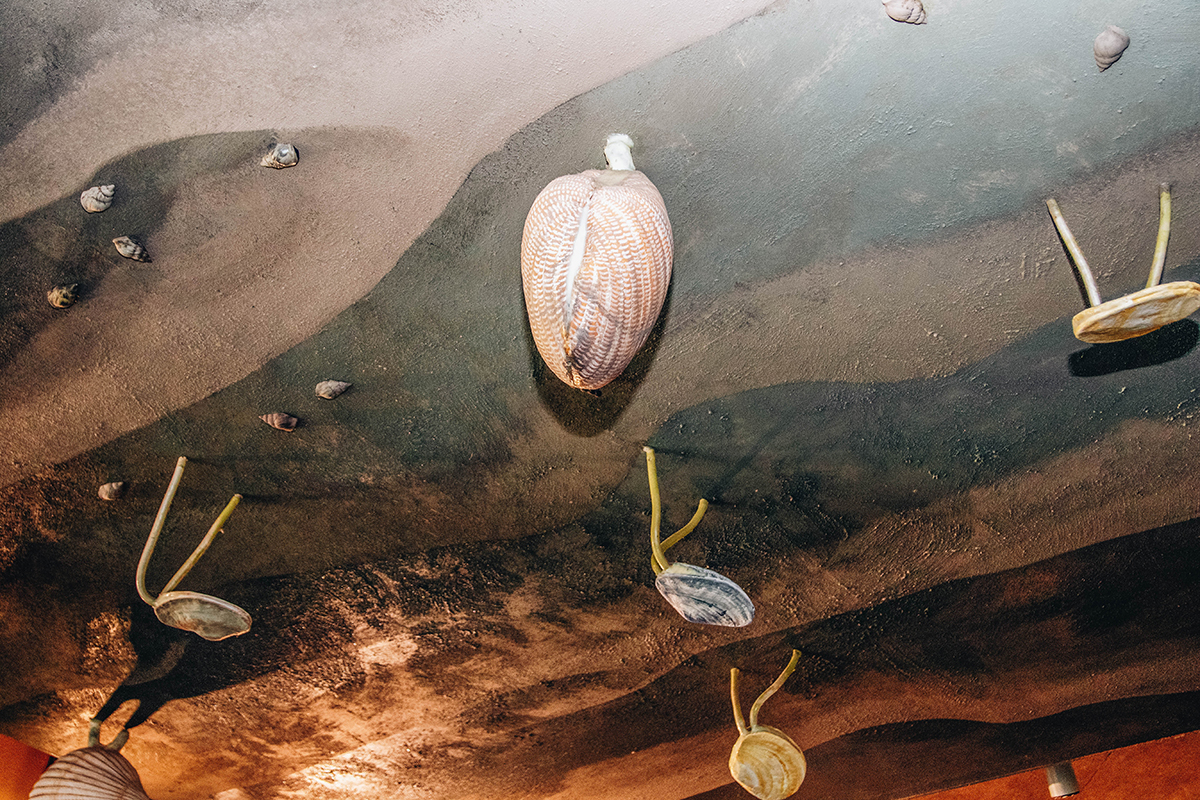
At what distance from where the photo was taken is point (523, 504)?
4.64 ft

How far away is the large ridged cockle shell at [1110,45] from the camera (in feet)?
3.80

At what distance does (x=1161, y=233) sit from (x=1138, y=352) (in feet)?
0.80

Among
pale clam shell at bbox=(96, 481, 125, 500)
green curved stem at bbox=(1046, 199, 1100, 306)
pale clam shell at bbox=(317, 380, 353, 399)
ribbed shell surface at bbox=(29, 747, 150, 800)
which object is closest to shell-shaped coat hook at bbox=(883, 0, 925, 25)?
green curved stem at bbox=(1046, 199, 1100, 306)

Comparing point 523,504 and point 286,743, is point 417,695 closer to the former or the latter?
→ point 286,743

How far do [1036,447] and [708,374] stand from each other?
726mm

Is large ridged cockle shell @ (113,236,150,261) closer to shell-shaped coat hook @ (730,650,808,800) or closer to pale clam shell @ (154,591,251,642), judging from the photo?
pale clam shell @ (154,591,251,642)

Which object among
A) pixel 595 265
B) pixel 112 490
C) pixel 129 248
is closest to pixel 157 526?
pixel 112 490

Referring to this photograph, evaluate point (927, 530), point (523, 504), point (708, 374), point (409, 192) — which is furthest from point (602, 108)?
point (927, 530)

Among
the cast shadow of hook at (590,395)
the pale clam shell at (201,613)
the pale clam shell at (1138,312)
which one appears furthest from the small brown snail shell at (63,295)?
the pale clam shell at (1138,312)

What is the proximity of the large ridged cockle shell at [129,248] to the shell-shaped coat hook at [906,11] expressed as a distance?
158 centimetres

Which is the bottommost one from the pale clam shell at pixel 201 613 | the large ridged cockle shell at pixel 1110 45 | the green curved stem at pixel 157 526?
the pale clam shell at pixel 201 613

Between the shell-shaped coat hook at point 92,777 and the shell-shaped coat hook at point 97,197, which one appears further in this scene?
the shell-shaped coat hook at point 92,777

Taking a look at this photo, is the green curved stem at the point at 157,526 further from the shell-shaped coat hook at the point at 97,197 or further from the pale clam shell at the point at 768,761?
the pale clam shell at the point at 768,761

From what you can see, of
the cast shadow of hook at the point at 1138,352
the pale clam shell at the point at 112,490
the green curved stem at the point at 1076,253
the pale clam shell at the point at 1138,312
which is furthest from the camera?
the pale clam shell at the point at 112,490
